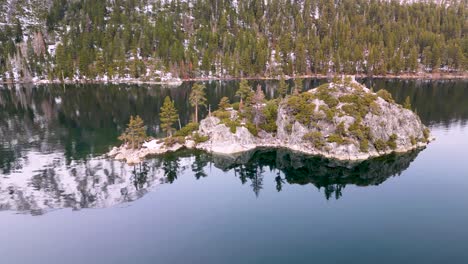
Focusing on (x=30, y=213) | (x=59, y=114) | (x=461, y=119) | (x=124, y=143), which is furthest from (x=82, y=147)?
(x=461, y=119)

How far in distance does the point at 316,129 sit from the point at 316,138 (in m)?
3.18

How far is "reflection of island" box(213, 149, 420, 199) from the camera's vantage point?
84750 mm

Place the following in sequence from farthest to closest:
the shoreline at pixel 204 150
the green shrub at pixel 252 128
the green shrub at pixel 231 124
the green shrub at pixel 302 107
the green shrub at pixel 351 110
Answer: the green shrub at pixel 252 128
the green shrub at pixel 231 124
the green shrub at pixel 302 107
the green shrub at pixel 351 110
the shoreline at pixel 204 150

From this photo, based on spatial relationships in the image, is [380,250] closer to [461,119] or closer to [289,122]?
[289,122]

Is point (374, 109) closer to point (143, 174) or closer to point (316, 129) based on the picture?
point (316, 129)

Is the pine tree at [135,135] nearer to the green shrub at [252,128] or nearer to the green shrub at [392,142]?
the green shrub at [252,128]

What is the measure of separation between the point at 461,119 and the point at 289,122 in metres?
75.5

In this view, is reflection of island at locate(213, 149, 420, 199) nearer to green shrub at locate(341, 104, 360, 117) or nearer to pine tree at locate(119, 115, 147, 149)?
green shrub at locate(341, 104, 360, 117)

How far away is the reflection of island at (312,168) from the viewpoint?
84750 millimetres

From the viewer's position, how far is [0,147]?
350 feet

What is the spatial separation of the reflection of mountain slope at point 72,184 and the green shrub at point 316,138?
135 feet

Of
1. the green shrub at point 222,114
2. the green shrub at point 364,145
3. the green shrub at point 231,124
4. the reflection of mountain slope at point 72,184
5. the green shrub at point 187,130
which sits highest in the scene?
the green shrub at point 222,114

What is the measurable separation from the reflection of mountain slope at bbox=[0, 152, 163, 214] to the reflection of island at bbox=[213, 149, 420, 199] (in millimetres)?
21824

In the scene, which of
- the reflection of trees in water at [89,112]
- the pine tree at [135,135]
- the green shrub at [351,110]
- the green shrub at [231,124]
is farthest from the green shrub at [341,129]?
the pine tree at [135,135]
